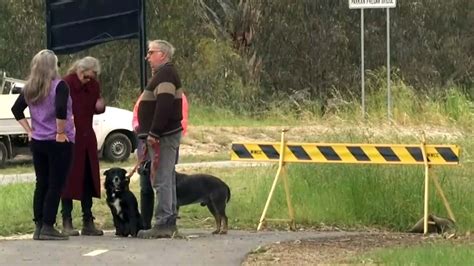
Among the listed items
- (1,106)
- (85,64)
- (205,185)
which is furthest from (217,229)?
(1,106)

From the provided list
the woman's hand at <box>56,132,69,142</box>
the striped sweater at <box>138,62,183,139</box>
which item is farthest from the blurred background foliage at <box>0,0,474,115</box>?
the woman's hand at <box>56,132,69,142</box>

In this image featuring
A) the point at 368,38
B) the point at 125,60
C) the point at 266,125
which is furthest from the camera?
the point at 368,38

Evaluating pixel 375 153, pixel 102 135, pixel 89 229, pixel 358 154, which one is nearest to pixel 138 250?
pixel 89 229

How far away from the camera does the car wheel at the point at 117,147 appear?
20.8 metres

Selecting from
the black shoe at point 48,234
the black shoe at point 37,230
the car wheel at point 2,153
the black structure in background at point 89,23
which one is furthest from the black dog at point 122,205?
the car wheel at point 2,153

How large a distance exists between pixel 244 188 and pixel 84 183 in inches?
119

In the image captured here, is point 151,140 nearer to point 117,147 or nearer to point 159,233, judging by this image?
point 159,233

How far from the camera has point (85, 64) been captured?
38.0ft

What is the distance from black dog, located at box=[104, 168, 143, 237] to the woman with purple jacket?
54cm

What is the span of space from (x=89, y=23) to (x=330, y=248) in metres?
5.07

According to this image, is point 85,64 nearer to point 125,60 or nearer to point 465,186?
point 465,186

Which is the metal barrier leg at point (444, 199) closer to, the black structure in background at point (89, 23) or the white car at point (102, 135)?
the black structure in background at point (89, 23)

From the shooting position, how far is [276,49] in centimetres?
3566

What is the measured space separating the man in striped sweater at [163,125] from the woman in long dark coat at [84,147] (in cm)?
75
